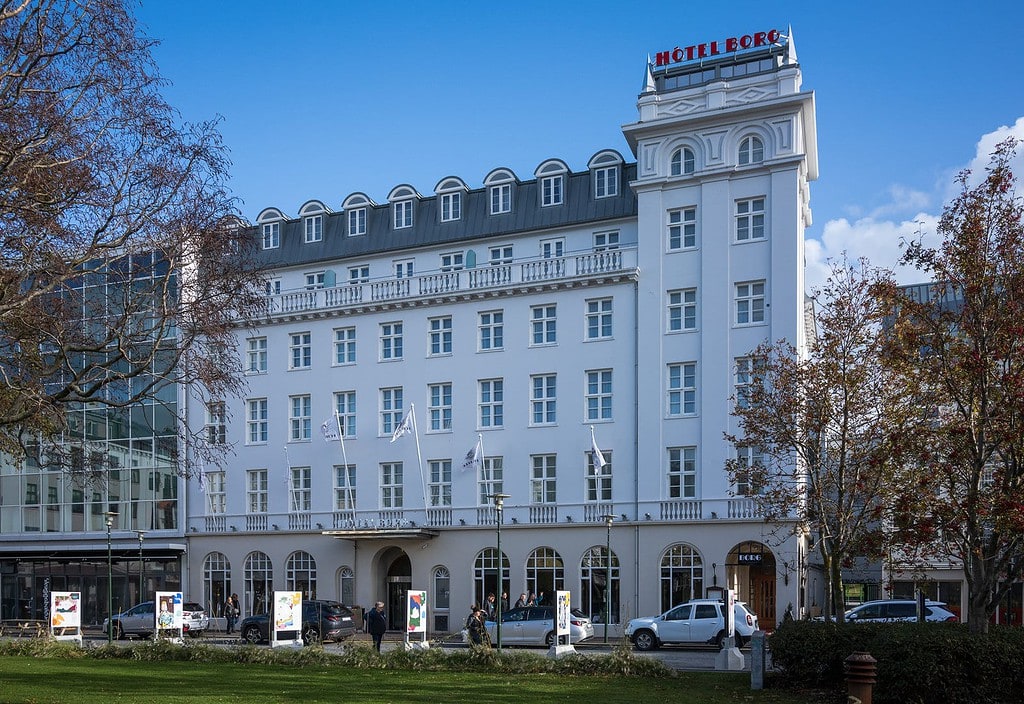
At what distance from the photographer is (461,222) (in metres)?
50.4

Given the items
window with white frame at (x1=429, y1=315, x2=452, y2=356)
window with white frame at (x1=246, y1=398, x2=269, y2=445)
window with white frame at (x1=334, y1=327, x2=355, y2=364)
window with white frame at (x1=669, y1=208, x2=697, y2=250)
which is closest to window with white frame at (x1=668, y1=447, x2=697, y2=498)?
window with white frame at (x1=669, y1=208, x2=697, y2=250)

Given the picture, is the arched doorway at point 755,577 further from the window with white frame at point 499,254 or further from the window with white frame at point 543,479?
the window with white frame at point 499,254

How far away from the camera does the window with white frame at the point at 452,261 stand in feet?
164

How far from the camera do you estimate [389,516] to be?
47719 millimetres

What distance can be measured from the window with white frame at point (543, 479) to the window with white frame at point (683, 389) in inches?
214

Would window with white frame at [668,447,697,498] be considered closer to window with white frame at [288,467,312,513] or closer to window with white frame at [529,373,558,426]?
window with white frame at [529,373,558,426]

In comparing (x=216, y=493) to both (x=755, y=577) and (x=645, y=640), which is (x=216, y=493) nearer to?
(x=645, y=640)

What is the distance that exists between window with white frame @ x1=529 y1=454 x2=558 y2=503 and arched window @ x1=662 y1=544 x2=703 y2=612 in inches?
212

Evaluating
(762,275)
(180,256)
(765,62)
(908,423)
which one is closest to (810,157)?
(765,62)

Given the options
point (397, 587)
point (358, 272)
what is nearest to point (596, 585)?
point (397, 587)

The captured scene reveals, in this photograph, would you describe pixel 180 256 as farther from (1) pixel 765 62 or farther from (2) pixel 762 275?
(1) pixel 765 62

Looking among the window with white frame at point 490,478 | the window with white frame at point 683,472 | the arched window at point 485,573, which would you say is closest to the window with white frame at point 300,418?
the window with white frame at point 490,478

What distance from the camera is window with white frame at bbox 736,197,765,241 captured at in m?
42.9

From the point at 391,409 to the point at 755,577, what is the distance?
17.0m
